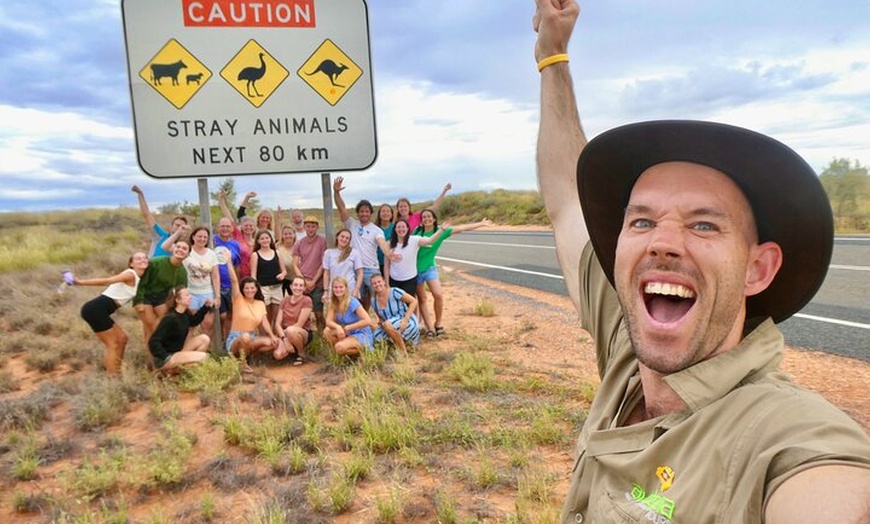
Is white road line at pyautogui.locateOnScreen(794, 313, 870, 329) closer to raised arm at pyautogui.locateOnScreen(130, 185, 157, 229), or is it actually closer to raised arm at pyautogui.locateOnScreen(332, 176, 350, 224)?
raised arm at pyautogui.locateOnScreen(332, 176, 350, 224)

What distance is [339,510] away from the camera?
3203 mm

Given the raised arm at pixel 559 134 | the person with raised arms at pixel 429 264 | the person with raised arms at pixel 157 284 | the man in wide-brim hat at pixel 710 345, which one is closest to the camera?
the man in wide-brim hat at pixel 710 345

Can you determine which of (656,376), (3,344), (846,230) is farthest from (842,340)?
(846,230)

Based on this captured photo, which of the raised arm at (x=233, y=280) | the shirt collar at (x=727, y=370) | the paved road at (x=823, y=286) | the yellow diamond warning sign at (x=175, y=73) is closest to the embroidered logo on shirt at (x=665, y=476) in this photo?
the shirt collar at (x=727, y=370)

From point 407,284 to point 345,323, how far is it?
122 centimetres

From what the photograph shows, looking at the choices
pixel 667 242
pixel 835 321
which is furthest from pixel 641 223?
pixel 835 321

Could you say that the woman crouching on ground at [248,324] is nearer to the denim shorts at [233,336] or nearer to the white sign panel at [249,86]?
the denim shorts at [233,336]

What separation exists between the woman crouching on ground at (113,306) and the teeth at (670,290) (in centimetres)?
610

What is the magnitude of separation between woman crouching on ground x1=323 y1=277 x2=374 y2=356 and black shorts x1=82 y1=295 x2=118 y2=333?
2367mm

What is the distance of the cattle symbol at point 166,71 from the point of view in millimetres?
6543

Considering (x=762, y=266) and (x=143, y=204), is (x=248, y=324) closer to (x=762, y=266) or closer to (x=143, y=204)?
(x=143, y=204)

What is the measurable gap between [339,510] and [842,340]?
5869 mm

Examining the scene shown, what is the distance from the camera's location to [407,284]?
24.4 ft

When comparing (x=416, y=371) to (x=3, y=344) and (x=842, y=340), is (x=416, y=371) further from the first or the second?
(x=3, y=344)
